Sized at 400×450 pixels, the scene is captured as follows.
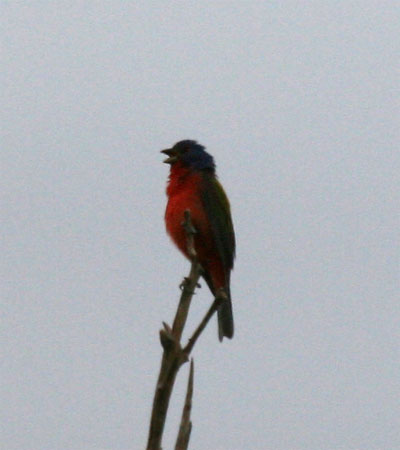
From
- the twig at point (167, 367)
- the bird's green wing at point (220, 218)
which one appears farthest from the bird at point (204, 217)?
the twig at point (167, 367)

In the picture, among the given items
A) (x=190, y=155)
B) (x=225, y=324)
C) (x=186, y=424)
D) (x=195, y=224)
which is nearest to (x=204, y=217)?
(x=195, y=224)

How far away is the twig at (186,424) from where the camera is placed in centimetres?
291

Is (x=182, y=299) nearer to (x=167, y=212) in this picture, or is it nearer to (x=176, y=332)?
(x=176, y=332)

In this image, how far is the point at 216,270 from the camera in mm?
8367

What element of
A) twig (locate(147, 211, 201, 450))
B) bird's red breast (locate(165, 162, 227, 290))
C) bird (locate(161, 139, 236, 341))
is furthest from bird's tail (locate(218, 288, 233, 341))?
twig (locate(147, 211, 201, 450))

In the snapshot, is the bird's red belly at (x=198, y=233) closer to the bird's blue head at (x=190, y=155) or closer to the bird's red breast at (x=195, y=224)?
the bird's red breast at (x=195, y=224)

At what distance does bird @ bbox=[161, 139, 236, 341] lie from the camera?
8312mm

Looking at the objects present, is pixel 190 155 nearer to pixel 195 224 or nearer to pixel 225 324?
pixel 195 224

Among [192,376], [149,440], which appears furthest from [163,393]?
[192,376]

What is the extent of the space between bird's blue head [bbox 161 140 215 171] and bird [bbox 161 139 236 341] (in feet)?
0.04

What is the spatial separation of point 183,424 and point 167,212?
5.54 m

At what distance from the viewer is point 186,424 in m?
3.04

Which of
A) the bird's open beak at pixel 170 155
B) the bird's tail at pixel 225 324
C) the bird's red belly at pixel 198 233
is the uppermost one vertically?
the bird's open beak at pixel 170 155

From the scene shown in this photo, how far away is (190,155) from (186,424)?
6281 mm
